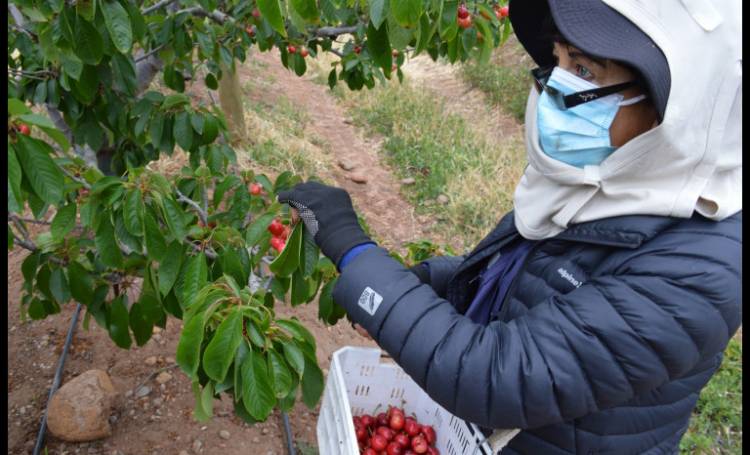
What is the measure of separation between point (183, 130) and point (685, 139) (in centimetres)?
151

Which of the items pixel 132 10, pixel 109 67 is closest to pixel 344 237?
pixel 132 10

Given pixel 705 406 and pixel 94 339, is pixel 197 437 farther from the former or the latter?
pixel 705 406

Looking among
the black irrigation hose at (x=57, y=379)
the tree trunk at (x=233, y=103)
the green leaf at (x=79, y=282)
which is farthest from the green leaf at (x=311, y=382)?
the tree trunk at (x=233, y=103)

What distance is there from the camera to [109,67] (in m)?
1.79

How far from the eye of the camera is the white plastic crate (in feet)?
4.40

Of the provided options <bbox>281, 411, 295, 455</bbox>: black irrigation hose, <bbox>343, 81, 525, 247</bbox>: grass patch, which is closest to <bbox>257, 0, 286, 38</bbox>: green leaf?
<bbox>281, 411, 295, 455</bbox>: black irrigation hose

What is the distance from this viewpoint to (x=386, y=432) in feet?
5.14

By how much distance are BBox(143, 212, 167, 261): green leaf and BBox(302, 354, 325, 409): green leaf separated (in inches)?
17.4

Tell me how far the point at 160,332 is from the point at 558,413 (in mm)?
2562

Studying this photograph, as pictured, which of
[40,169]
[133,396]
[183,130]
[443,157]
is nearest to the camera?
[40,169]

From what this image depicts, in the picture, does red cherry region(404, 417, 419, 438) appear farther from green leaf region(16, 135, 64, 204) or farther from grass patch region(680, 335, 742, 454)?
grass patch region(680, 335, 742, 454)

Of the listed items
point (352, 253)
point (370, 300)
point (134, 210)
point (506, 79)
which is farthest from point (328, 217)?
point (506, 79)

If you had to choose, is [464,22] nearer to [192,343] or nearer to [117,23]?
[117,23]

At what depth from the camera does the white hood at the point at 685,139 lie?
0.90 meters
